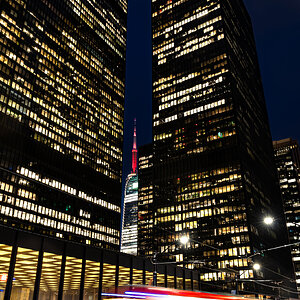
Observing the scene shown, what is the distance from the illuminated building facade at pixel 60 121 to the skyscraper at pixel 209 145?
843 inches

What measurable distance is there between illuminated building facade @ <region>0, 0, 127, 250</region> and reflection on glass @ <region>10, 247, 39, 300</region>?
138 feet

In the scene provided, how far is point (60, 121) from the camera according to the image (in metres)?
133

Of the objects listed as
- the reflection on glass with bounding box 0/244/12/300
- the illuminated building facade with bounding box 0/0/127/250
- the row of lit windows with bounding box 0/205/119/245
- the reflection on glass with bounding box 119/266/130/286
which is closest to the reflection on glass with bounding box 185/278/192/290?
the reflection on glass with bounding box 119/266/130/286

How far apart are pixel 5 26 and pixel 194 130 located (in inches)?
3264

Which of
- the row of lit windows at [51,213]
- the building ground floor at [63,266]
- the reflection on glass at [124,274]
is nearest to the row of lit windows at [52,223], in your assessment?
the row of lit windows at [51,213]

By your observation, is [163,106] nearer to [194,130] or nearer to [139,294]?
[194,130]

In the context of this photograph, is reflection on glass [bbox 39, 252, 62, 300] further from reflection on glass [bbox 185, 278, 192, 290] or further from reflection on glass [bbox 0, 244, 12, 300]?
reflection on glass [bbox 185, 278, 192, 290]

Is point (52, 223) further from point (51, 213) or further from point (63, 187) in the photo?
point (63, 187)

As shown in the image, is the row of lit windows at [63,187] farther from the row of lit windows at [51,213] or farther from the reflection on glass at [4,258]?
the reflection on glass at [4,258]

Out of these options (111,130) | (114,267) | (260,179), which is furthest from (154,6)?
(114,267)

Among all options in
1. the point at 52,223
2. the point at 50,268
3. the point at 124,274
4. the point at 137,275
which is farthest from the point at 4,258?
the point at 52,223

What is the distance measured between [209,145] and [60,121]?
200 ft

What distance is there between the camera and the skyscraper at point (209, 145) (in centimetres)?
→ 13050

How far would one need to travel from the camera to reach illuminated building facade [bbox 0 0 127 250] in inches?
4419
